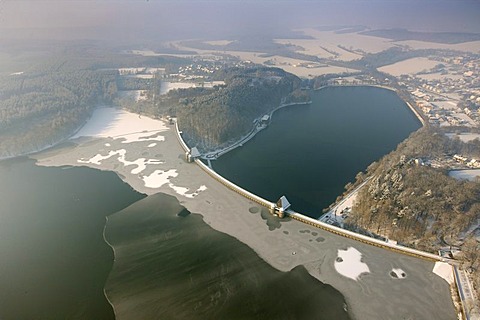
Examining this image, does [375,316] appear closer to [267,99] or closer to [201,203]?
[201,203]

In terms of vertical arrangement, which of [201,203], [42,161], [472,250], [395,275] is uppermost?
[472,250]

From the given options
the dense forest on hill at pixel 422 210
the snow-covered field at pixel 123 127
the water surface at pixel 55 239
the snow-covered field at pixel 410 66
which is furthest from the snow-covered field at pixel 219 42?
the dense forest on hill at pixel 422 210

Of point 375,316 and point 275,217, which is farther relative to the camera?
point 275,217

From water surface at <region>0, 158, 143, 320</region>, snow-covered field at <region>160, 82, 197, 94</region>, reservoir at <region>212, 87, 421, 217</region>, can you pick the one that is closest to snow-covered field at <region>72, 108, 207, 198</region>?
water surface at <region>0, 158, 143, 320</region>

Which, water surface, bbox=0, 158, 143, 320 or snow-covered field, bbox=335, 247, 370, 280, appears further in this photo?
snow-covered field, bbox=335, 247, 370, 280

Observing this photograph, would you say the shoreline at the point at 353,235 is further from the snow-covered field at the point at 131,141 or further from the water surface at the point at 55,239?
the water surface at the point at 55,239

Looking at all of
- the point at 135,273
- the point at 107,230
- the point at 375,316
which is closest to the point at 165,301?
the point at 135,273

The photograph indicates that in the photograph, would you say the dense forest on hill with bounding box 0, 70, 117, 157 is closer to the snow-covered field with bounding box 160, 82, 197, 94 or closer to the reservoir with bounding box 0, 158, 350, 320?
the snow-covered field with bounding box 160, 82, 197, 94

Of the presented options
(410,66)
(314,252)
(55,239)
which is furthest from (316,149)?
(410,66)
